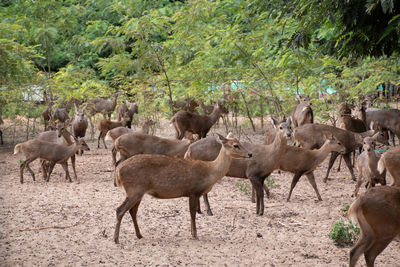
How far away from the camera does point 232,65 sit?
13977mm

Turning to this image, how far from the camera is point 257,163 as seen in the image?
7656mm

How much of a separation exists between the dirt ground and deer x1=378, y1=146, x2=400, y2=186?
943 mm

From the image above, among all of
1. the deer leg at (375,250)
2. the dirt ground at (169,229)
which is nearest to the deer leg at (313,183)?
the dirt ground at (169,229)

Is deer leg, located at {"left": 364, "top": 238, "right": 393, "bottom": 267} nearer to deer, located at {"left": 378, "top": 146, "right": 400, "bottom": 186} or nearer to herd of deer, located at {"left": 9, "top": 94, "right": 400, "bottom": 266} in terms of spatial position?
herd of deer, located at {"left": 9, "top": 94, "right": 400, "bottom": 266}

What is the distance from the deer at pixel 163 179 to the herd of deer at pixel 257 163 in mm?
12

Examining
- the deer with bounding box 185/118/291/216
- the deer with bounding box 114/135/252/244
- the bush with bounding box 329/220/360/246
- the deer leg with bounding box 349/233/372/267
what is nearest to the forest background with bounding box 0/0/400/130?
the deer with bounding box 185/118/291/216

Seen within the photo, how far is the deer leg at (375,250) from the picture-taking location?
470 centimetres

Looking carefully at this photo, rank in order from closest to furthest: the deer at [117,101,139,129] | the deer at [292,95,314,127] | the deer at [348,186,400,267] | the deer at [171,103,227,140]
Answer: the deer at [348,186,400,267], the deer at [292,95,314,127], the deer at [171,103,227,140], the deer at [117,101,139,129]

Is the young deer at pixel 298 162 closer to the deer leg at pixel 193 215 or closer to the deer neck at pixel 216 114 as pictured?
the deer leg at pixel 193 215

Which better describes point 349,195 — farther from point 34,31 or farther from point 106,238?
point 34,31

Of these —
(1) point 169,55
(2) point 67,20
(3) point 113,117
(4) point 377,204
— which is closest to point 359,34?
(4) point 377,204

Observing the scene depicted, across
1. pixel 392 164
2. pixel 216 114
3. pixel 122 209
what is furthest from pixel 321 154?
pixel 216 114

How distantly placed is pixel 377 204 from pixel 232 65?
9638 millimetres

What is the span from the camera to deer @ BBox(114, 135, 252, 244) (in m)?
5.95
